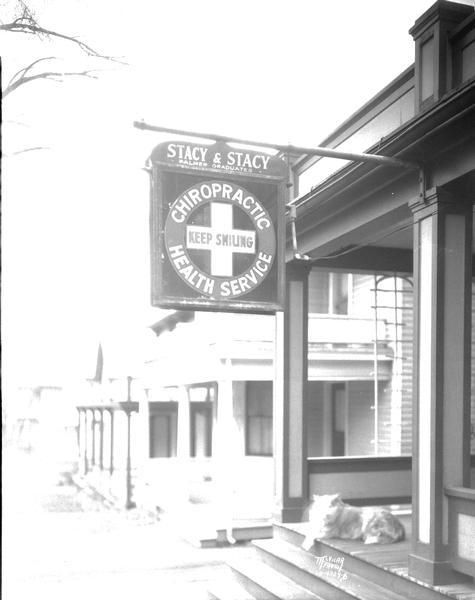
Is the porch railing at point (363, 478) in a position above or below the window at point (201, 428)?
above

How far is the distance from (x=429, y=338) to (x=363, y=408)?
35.7 feet

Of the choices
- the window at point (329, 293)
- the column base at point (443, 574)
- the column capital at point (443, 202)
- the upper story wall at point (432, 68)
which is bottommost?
the column base at point (443, 574)

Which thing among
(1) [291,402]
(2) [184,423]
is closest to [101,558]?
(2) [184,423]

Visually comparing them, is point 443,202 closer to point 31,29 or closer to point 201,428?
point 31,29

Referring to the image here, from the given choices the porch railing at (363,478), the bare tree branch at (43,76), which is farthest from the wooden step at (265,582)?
the bare tree branch at (43,76)

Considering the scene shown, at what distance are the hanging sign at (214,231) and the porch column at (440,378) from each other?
145cm

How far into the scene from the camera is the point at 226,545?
13.8 m

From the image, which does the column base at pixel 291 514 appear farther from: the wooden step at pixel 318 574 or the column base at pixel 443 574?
the column base at pixel 443 574

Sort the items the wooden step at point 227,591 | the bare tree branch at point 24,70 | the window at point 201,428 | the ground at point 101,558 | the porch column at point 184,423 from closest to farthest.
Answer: the bare tree branch at point 24,70 < the wooden step at point 227,591 < the ground at point 101,558 < the porch column at point 184,423 < the window at point 201,428

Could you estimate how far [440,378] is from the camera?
6.50m

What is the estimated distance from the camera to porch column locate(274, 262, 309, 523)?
31.7 ft

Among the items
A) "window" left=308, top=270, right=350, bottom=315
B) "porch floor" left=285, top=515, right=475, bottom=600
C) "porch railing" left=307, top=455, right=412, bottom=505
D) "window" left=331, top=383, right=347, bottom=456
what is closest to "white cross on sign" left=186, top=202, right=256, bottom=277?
"porch floor" left=285, top=515, right=475, bottom=600

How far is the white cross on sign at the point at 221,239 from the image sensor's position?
18.9 ft

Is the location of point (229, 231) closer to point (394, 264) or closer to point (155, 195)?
point (155, 195)
